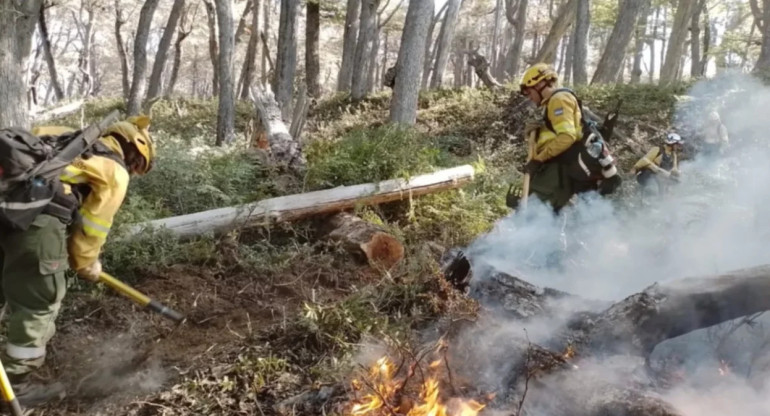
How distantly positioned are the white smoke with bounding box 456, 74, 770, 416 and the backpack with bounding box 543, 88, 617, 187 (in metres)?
0.61

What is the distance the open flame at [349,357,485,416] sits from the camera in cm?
296

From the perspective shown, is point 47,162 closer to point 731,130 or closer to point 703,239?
point 703,239

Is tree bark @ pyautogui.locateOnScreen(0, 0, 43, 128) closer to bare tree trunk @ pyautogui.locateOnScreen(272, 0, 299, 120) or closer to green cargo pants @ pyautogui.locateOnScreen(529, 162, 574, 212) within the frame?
bare tree trunk @ pyautogui.locateOnScreen(272, 0, 299, 120)

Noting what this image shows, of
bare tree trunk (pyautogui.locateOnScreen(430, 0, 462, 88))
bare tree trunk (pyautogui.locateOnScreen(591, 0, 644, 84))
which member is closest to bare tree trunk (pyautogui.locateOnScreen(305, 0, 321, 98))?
bare tree trunk (pyautogui.locateOnScreen(430, 0, 462, 88))

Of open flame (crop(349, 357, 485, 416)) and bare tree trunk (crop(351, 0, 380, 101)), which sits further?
bare tree trunk (crop(351, 0, 380, 101))

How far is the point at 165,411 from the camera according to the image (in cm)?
344

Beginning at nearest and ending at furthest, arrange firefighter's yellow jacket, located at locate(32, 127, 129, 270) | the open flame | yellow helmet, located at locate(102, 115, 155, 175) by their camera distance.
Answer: the open flame
firefighter's yellow jacket, located at locate(32, 127, 129, 270)
yellow helmet, located at locate(102, 115, 155, 175)

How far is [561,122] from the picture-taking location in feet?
17.8

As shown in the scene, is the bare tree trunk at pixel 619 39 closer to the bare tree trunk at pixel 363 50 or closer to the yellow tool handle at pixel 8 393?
the bare tree trunk at pixel 363 50

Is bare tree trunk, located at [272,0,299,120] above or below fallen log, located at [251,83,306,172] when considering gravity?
above

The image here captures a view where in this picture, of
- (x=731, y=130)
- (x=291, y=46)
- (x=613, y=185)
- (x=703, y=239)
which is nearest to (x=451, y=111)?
(x=291, y=46)

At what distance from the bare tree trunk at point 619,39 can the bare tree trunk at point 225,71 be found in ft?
30.4

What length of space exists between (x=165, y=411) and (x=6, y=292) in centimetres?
123

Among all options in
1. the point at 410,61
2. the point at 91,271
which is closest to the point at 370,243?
the point at 91,271
